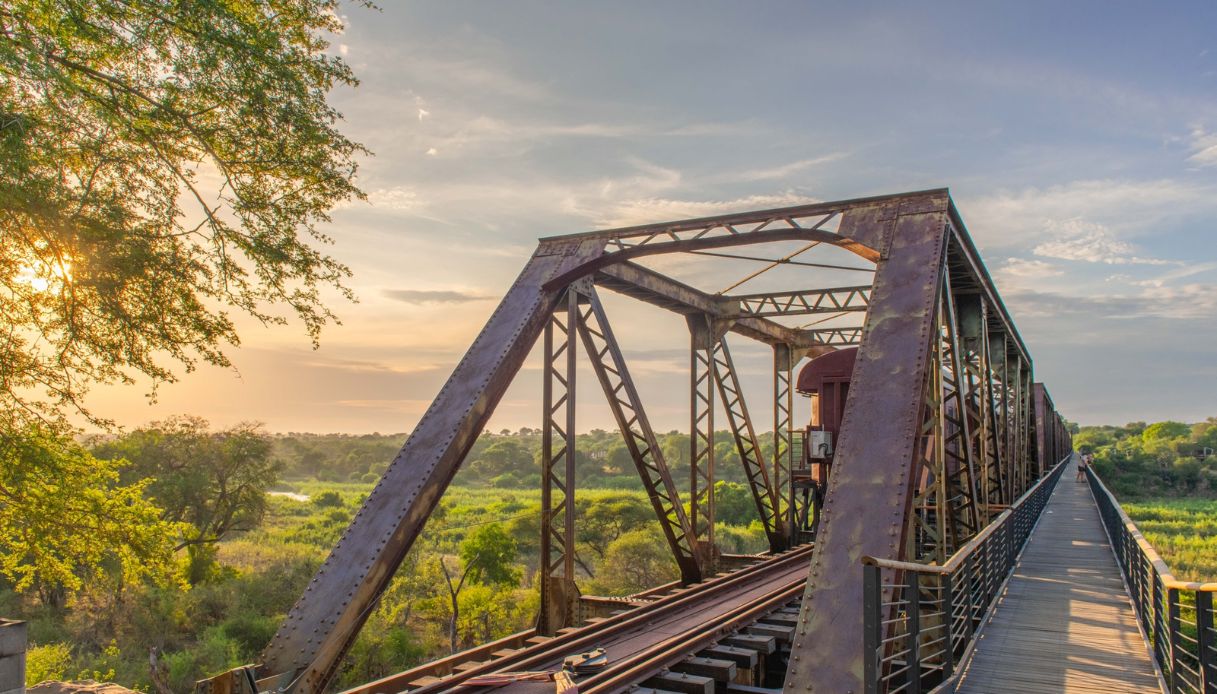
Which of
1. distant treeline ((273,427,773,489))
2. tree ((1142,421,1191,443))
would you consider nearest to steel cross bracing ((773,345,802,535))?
distant treeline ((273,427,773,489))

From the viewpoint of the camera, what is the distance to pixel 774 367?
67.5 feet

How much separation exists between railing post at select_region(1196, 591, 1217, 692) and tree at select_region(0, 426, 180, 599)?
47.4 ft

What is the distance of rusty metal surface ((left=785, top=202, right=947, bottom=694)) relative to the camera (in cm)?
580

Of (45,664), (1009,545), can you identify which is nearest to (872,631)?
(1009,545)

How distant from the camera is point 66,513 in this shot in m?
14.0

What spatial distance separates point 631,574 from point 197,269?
23.8 metres

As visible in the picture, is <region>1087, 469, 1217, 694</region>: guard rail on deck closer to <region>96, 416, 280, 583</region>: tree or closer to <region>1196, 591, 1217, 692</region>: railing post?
<region>1196, 591, 1217, 692</region>: railing post

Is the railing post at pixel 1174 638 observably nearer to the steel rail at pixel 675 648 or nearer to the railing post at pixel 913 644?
the railing post at pixel 913 644

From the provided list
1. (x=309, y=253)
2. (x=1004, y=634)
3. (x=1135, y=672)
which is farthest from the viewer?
(x=309, y=253)

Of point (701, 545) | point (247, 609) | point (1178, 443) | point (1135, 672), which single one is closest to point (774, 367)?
point (701, 545)

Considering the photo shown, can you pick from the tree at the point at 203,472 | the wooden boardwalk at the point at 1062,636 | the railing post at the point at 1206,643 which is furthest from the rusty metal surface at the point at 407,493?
the tree at the point at 203,472

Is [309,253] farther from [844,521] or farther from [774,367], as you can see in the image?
[774,367]

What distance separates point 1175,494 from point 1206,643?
74.5 metres

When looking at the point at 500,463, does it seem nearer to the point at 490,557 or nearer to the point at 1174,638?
the point at 490,557
